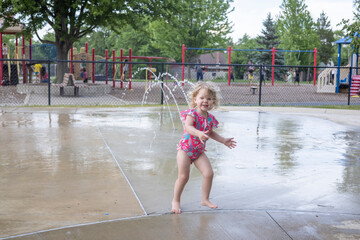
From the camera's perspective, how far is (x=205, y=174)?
373 cm

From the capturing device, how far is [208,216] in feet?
11.9

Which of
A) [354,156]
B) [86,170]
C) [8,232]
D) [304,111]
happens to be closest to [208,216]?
[8,232]

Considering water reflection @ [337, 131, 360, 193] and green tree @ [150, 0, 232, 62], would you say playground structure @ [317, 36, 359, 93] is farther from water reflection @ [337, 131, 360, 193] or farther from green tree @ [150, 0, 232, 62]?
green tree @ [150, 0, 232, 62]

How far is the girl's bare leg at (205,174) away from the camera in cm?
373

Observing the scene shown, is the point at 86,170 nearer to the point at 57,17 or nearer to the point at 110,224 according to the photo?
the point at 110,224

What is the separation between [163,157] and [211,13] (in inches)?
1558

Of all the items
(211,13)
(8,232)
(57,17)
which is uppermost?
(211,13)

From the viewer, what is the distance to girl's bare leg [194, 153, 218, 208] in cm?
373

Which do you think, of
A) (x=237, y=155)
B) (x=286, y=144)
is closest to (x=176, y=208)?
(x=237, y=155)

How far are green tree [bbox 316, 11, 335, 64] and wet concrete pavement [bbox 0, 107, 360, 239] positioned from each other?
59691mm

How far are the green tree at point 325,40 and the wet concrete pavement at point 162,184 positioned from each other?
59.7 metres

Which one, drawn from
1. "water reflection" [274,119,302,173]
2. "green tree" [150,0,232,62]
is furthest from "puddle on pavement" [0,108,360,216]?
"green tree" [150,0,232,62]

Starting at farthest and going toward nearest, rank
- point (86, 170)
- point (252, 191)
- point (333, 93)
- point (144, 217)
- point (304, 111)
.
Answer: point (333, 93) → point (304, 111) → point (86, 170) → point (252, 191) → point (144, 217)

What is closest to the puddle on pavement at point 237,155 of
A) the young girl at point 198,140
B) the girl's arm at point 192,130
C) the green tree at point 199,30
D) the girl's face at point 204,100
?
the young girl at point 198,140
